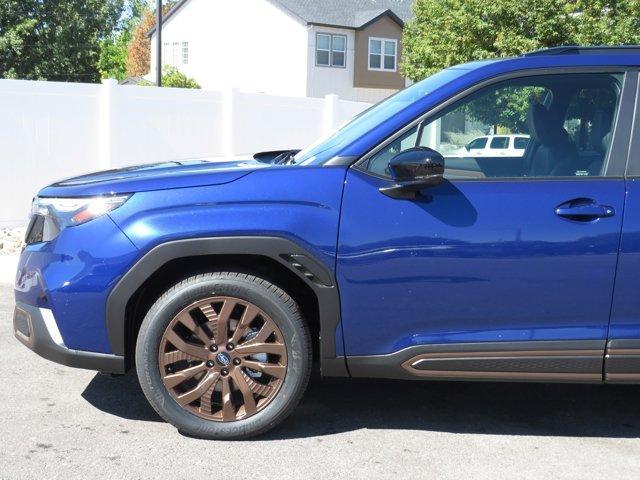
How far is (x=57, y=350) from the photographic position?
4156 mm

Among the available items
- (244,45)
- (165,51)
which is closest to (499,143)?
(244,45)

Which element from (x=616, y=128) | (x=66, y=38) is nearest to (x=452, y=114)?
(x=616, y=128)

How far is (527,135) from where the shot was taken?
4297 mm

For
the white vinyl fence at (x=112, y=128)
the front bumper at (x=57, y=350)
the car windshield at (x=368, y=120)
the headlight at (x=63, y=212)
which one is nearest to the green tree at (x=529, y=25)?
the white vinyl fence at (x=112, y=128)

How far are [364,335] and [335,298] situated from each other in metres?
0.23

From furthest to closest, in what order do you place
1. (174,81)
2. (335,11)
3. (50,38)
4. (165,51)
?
(165,51)
(335,11)
(50,38)
(174,81)

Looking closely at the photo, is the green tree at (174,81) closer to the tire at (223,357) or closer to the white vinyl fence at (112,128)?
the white vinyl fence at (112,128)

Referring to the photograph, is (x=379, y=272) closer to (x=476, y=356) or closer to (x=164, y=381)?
(x=476, y=356)

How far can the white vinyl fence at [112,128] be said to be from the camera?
40.1 feet

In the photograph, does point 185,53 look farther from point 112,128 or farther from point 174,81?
point 112,128

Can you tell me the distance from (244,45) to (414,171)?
41.8 metres

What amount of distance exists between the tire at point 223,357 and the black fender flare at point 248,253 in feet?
0.44

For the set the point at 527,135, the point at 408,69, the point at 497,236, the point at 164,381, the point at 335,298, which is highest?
the point at 408,69

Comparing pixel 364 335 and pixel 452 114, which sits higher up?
pixel 452 114
